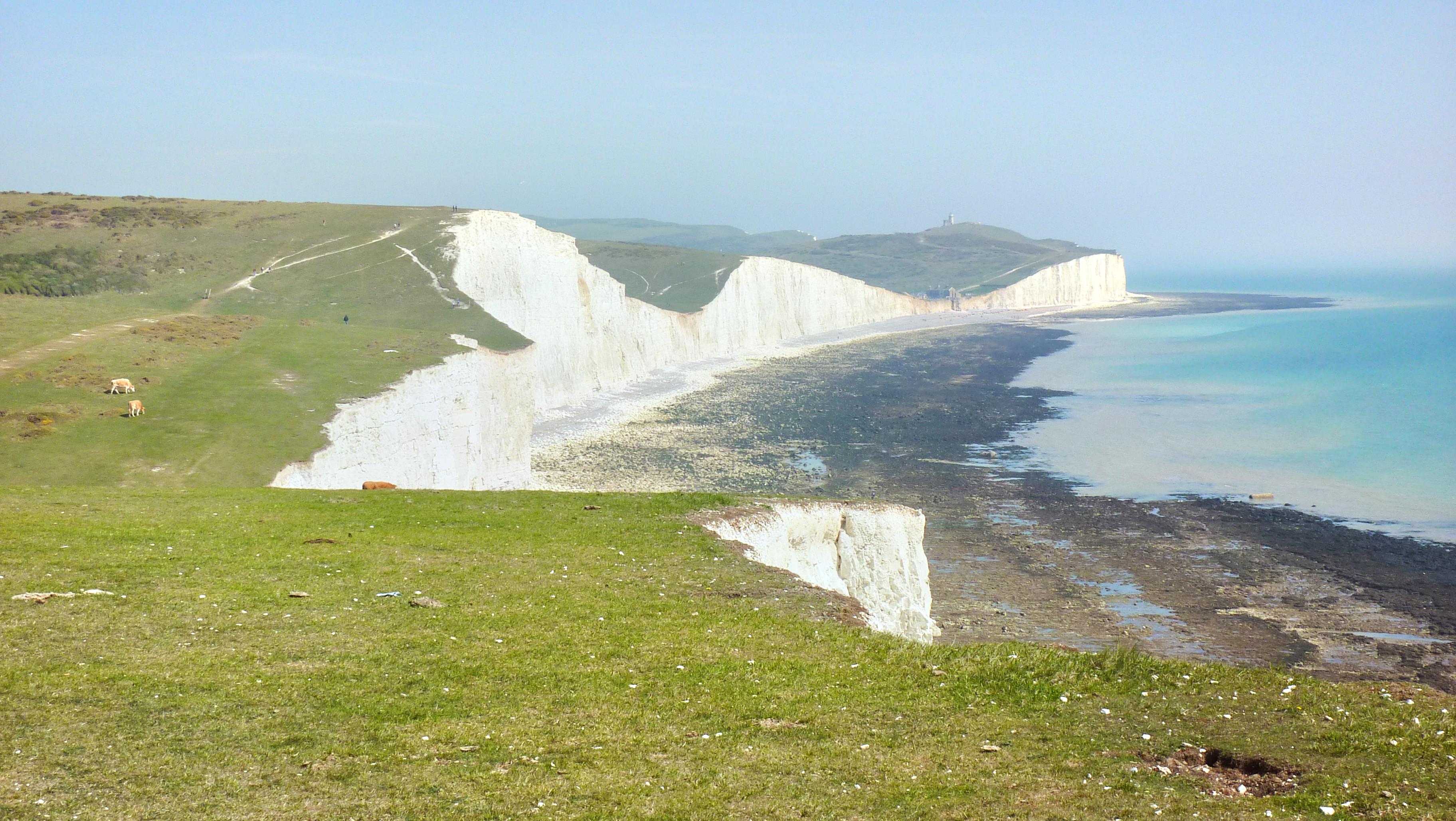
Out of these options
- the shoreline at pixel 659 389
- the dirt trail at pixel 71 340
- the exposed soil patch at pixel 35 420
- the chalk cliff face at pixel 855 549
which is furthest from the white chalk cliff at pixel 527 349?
the chalk cliff face at pixel 855 549

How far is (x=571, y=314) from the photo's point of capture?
76500 millimetres

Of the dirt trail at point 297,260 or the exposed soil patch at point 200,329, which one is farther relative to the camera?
the dirt trail at point 297,260

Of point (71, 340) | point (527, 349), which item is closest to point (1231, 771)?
point (71, 340)

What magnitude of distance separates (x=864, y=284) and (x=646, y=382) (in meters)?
80.3

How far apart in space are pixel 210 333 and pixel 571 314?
31.8 meters

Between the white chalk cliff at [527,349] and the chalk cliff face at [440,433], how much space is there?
0.22ft

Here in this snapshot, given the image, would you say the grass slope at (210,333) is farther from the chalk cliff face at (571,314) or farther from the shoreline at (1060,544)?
the shoreline at (1060,544)

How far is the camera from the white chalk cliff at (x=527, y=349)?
4012 centimetres

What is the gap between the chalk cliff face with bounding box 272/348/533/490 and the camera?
36312 mm

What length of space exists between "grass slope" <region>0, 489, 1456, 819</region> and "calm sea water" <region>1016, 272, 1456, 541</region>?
37.3 m

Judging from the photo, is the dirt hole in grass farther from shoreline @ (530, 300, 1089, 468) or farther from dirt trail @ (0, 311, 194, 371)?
dirt trail @ (0, 311, 194, 371)

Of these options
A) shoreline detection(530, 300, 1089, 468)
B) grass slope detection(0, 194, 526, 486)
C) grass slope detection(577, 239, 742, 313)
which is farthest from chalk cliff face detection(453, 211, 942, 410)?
grass slope detection(0, 194, 526, 486)

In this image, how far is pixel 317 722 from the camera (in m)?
10.4

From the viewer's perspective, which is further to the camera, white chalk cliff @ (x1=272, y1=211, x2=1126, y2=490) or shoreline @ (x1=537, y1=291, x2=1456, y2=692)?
white chalk cliff @ (x1=272, y1=211, x2=1126, y2=490)
